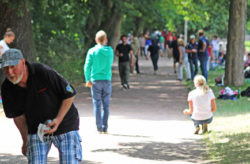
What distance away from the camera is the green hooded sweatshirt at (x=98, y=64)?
1038 cm

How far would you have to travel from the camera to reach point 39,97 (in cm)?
498

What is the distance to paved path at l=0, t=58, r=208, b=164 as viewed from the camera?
841 centimetres

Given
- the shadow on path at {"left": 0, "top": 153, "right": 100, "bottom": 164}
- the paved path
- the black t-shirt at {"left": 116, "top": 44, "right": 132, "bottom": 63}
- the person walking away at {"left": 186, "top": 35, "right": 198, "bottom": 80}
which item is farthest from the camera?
the person walking away at {"left": 186, "top": 35, "right": 198, "bottom": 80}

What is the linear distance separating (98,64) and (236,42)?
9762 mm

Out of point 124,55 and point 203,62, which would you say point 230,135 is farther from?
point 203,62

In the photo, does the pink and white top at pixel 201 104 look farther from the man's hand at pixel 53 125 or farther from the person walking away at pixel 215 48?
the person walking away at pixel 215 48

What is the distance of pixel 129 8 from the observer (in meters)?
29.2

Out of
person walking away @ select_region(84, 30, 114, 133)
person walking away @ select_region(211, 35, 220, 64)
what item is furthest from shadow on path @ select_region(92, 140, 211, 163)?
person walking away @ select_region(211, 35, 220, 64)

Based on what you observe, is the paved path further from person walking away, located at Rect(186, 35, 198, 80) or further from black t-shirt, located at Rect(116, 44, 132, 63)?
person walking away, located at Rect(186, 35, 198, 80)

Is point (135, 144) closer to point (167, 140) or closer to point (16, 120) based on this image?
point (167, 140)

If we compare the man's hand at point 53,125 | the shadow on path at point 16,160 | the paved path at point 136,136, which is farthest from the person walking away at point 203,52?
the man's hand at point 53,125

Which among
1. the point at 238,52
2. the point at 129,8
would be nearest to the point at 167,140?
the point at 238,52

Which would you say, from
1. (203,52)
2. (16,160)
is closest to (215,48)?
(203,52)

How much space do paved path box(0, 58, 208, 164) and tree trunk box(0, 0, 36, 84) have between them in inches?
83.0
